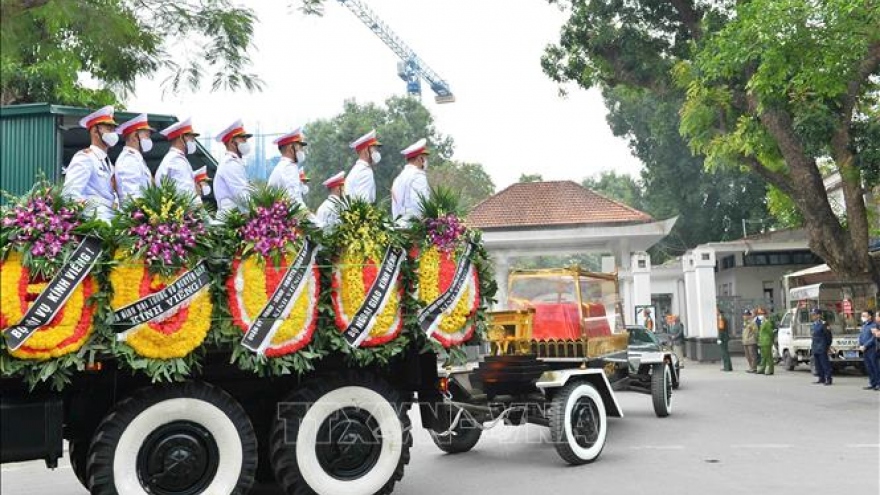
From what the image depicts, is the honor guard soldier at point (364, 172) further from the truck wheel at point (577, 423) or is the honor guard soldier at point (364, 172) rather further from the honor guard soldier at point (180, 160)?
the truck wheel at point (577, 423)

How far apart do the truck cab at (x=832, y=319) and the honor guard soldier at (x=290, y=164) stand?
15.2m

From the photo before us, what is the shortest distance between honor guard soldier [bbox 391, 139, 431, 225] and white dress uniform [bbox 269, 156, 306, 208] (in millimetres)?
799

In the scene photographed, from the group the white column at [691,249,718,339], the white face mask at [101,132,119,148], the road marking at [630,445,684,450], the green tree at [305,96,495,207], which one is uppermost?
the green tree at [305,96,495,207]

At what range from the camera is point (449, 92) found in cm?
8031

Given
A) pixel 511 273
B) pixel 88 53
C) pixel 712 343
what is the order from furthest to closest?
pixel 712 343 → pixel 511 273 → pixel 88 53

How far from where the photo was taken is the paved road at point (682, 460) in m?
6.99

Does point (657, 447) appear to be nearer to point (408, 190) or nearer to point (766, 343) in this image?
point (408, 190)

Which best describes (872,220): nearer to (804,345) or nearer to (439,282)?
(804,345)

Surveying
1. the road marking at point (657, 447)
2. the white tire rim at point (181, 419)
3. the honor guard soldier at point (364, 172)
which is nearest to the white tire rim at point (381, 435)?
the white tire rim at point (181, 419)

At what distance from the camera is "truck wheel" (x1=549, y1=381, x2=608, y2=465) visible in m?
7.82

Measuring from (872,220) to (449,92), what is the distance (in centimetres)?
6297

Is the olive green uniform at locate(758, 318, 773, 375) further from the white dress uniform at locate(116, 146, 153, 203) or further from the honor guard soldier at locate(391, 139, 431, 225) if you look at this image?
the white dress uniform at locate(116, 146, 153, 203)

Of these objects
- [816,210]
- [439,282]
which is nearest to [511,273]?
[439,282]

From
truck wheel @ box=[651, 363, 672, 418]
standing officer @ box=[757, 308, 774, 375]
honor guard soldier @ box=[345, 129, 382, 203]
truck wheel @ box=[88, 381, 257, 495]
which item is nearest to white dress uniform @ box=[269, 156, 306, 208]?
honor guard soldier @ box=[345, 129, 382, 203]
